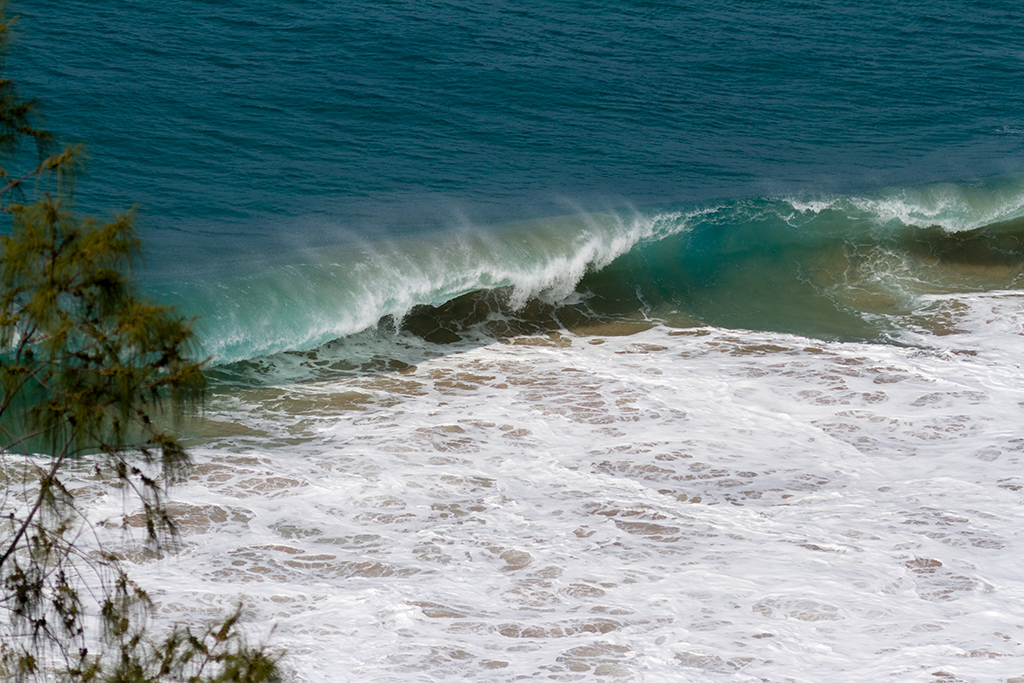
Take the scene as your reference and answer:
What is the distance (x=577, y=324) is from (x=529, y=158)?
20.6ft

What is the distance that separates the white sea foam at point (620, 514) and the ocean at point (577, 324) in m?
0.04

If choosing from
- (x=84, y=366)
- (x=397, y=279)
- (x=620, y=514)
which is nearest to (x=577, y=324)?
(x=397, y=279)

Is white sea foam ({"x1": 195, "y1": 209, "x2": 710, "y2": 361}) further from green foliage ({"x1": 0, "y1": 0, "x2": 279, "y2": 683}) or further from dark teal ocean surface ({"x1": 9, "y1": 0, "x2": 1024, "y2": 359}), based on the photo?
green foliage ({"x1": 0, "y1": 0, "x2": 279, "y2": 683})

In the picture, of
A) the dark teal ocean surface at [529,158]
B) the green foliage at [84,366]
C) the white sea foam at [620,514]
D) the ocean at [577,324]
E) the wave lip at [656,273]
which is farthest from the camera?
the dark teal ocean surface at [529,158]

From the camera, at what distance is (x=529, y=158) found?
69.0 ft

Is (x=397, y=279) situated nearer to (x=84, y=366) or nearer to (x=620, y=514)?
(x=620, y=514)

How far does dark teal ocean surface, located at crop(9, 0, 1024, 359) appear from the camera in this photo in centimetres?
1642

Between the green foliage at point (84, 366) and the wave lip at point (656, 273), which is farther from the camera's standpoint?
the wave lip at point (656, 273)

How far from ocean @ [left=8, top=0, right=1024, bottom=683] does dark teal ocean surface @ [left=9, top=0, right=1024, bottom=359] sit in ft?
0.31

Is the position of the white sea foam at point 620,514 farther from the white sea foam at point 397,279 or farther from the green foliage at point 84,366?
the green foliage at point 84,366

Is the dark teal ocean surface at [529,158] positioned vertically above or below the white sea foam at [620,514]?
above

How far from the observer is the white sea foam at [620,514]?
847 cm

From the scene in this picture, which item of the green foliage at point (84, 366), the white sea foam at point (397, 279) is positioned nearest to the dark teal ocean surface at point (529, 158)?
the white sea foam at point (397, 279)

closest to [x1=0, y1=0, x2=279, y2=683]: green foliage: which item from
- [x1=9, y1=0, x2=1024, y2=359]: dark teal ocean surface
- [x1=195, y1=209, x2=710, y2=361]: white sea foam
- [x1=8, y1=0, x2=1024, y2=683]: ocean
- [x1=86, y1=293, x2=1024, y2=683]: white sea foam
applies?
[x1=8, y1=0, x2=1024, y2=683]: ocean
